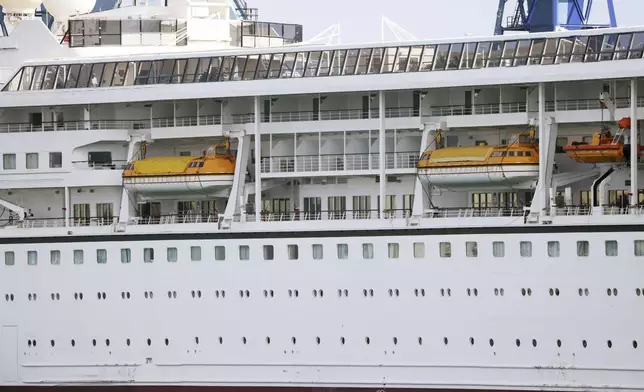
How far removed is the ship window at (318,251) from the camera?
40750 mm

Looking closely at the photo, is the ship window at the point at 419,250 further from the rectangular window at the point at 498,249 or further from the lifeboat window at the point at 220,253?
the lifeboat window at the point at 220,253

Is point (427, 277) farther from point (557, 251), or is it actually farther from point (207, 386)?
point (207, 386)

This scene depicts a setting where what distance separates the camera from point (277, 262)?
41000mm

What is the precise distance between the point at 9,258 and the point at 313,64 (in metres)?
9.29

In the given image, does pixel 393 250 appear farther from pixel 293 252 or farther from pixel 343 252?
pixel 293 252

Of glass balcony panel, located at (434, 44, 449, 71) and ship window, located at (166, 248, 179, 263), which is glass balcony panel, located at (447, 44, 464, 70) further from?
ship window, located at (166, 248, 179, 263)

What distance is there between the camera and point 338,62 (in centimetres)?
4194

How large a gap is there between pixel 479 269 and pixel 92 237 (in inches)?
398

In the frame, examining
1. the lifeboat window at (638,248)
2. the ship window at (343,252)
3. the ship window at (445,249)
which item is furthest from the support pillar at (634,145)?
the ship window at (343,252)

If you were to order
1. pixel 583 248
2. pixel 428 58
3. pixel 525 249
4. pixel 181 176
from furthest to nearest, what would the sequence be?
pixel 181 176, pixel 428 58, pixel 525 249, pixel 583 248

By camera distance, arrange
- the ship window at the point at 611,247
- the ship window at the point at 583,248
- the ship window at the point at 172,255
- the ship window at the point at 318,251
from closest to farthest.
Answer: the ship window at the point at 611,247 → the ship window at the point at 583,248 → the ship window at the point at 318,251 → the ship window at the point at 172,255

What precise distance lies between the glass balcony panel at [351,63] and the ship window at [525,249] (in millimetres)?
6229

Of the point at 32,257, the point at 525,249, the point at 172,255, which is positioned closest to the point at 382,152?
the point at 525,249

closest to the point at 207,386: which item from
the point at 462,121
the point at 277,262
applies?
the point at 277,262
